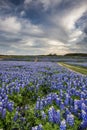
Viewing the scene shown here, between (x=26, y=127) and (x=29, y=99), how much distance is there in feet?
15.1

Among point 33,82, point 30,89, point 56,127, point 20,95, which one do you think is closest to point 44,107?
point 56,127

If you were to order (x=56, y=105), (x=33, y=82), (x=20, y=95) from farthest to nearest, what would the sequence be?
1. (x=33, y=82)
2. (x=20, y=95)
3. (x=56, y=105)

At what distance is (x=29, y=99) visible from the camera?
11789 millimetres

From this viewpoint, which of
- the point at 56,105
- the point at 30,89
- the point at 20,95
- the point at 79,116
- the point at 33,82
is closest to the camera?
the point at 79,116

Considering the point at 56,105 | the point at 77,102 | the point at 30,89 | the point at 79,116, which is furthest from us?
the point at 30,89

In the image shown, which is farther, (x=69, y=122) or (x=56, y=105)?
(x=56, y=105)

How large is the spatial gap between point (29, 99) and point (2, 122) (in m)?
4.52

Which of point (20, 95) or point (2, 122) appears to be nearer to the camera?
point (2, 122)

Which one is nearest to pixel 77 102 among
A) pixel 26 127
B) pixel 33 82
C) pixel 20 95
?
pixel 26 127

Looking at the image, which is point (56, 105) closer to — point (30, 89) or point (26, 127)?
point (26, 127)

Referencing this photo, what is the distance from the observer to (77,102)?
25.7 ft

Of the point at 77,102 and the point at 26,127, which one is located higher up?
the point at 77,102

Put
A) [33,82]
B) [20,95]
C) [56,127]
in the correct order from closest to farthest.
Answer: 1. [56,127]
2. [20,95]
3. [33,82]

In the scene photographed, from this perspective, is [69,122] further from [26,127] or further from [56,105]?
[56,105]
